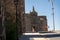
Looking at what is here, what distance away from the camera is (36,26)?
3575 cm

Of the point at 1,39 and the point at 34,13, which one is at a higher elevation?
the point at 34,13

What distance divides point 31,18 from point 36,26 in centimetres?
191

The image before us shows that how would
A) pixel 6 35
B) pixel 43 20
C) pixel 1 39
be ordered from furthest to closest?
1. pixel 43 20
2. pixel 6 35
3. pixel 1 39

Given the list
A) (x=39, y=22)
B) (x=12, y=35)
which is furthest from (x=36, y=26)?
(x=12, y=35)

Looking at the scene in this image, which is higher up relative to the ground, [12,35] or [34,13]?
[34,13]

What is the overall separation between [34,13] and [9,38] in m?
25.6

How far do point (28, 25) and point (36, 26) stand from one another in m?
1.55

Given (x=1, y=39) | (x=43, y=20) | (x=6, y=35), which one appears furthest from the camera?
(x=43, y=20)

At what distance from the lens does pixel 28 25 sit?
3569 cm

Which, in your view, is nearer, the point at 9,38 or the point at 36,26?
the point at 9,38

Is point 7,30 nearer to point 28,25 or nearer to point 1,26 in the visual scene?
point 1,26

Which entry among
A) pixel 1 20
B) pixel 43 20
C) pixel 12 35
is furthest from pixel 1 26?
pixel 43 20

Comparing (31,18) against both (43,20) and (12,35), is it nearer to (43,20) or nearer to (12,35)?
(43,20)

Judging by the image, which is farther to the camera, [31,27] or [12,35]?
[31,27]
